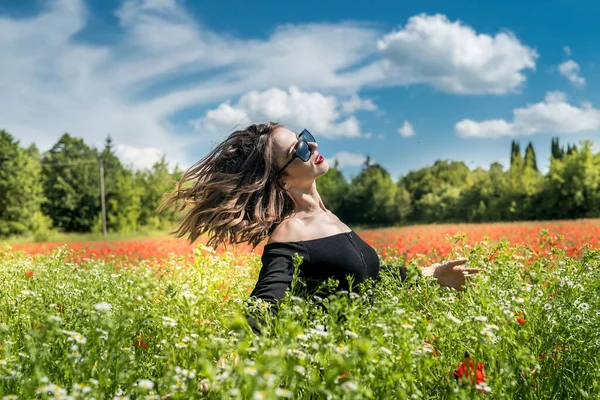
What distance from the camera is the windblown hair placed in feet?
12.2

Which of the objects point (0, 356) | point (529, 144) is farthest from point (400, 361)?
point (529, 144)

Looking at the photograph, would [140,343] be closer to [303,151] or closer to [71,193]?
[303,151]

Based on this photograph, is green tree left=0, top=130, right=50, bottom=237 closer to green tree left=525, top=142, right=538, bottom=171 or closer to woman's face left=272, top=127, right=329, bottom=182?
woman's face left=272, top=127, right=329, bottom=182

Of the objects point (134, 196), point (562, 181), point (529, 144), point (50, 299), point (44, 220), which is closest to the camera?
point (50, 299)

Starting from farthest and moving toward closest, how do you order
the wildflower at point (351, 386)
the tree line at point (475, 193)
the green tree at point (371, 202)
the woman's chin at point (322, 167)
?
the green tree at point (371, 202) → the tree line at point (475, 193) → the woman's chin at point (322, 167) → the wildflower at point (351, 386)

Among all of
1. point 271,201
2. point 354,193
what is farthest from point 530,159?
point 271,201

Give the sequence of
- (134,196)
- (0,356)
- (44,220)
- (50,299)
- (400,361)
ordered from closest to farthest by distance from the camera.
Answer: (400,361) < (0,356) < (50,299) < (44,220) < (134,196)

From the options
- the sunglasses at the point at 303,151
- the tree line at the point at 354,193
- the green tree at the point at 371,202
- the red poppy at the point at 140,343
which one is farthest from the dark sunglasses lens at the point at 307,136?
the green tree at the point at 371,202

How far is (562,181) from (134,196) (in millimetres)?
29782

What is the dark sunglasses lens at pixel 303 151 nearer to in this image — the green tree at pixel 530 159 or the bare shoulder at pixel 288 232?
the bare shoulder at pixel 288 232

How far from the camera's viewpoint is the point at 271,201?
3740 millimetres

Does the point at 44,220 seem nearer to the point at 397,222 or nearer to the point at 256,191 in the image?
the point at 397,222

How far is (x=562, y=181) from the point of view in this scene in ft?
87.3

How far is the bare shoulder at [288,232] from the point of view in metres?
3.34
